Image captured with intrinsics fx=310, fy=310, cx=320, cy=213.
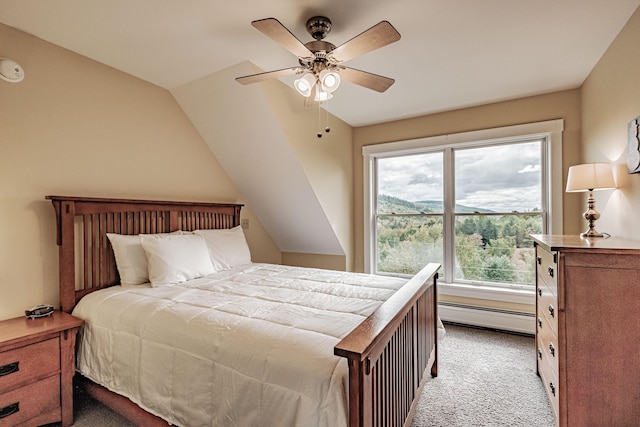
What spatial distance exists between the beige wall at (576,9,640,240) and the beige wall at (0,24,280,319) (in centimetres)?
356

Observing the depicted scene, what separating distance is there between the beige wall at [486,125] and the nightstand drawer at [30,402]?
10.7 ft

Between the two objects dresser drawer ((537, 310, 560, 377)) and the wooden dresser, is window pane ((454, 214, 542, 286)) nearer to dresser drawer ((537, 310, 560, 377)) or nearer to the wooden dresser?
dresser drawer ((537, 310, 560, 377))

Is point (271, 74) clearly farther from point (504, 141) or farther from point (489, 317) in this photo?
point (489, 317)

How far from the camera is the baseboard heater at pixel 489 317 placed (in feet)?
10.5

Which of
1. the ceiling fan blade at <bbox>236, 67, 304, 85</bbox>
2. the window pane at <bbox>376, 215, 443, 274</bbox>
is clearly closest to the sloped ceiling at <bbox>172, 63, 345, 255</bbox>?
the ceiling fan blade at <bbox>236, 67, 304, 85</bbox>

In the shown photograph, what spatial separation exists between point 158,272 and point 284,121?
1712 millimetres

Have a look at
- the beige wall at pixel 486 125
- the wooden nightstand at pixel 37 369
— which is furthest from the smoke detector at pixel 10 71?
the beige wall at pixel 486 125

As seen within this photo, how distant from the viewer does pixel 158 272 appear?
228cm

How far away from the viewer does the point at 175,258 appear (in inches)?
94.0

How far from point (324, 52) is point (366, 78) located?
34 centimetres

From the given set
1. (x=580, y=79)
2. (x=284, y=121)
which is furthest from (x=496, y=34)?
(x=284, y=121)

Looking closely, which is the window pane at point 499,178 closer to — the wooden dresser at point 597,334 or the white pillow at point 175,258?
the wooden dresser at point 597,334

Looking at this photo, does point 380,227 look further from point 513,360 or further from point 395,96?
point 513,360

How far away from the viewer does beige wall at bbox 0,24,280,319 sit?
1995mm
